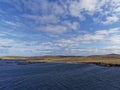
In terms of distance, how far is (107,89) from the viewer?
3950cm

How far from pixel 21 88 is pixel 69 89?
12555 millimetres

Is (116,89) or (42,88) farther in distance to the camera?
(42,88)

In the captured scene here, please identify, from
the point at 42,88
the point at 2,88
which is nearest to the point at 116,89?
the point at 42,88

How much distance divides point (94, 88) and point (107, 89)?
315cm

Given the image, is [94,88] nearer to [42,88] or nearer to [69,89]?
[69,89]

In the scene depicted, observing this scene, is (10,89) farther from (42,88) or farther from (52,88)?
(52,88)

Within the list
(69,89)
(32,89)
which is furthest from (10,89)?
(69,89)

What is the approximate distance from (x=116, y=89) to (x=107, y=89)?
2.16 metres

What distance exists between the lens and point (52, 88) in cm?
4156

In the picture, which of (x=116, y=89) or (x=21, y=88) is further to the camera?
(x=21, y=88)

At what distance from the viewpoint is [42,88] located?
41875 mm

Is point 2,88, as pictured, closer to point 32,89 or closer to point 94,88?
point 32,89

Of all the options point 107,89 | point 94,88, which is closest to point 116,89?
point 107,89

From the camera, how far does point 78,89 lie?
40312mm
